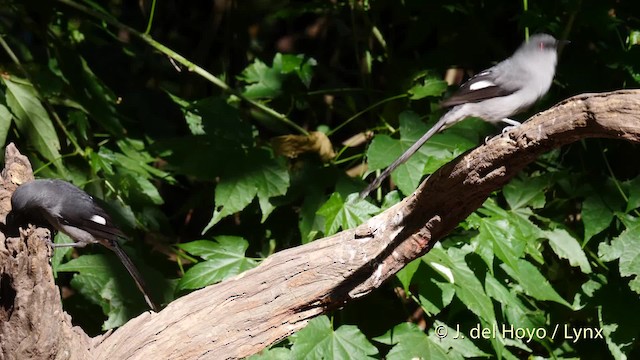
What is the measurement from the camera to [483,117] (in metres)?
3.29

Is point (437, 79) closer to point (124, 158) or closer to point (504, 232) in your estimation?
point (504, 232)

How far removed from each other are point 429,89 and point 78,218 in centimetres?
175

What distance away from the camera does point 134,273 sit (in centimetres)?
336

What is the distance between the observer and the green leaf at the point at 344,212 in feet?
10.5

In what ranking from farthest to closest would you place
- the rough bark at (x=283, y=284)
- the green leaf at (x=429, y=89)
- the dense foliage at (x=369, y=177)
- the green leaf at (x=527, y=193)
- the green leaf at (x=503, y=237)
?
the green leaf at (x=429, y=89) → the green leaf at (x=527, y=193) → the dense foliage at (x=369, y=177) → the green leaf at (x=503, y=237) → the rough bark at (x=283, y=284)

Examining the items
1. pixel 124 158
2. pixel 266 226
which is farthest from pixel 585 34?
pixel 124 158

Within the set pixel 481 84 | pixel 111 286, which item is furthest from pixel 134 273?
pixel 481 84

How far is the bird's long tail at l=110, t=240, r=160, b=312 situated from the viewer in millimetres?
3320

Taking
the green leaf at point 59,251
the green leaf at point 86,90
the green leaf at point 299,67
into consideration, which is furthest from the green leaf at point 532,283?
the green leaf at point 86,90

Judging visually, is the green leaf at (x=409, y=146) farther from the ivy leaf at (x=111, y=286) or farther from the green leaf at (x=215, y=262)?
the ivy leaf at (x=111, y=286)

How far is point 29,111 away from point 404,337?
1987mm

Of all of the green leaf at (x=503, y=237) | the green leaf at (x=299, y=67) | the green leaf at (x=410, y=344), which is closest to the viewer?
the green leaf at (x=503, y=237)

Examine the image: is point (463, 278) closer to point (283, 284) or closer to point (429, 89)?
point (283, 284)

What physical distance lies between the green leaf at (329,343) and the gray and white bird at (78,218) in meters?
0.62
